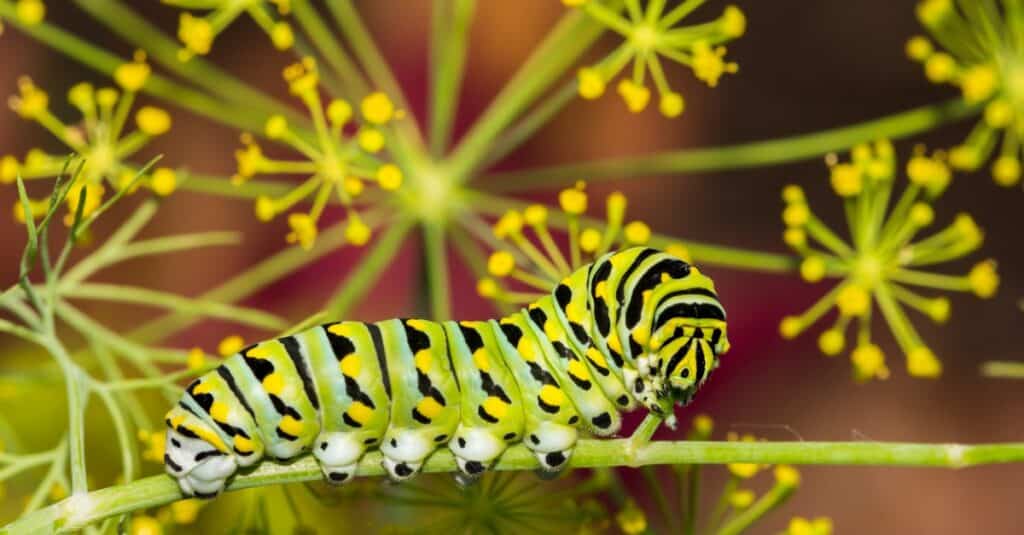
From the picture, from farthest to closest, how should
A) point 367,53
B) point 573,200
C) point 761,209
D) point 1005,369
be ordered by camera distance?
point 761,209 → point 1005,369 → point 367,53 → point 573,200

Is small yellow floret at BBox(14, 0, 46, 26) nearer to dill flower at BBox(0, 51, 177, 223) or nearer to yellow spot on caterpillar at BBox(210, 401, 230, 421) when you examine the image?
dill flower at BBox(0, 51, 177, 223)

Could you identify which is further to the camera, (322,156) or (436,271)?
(436,271)

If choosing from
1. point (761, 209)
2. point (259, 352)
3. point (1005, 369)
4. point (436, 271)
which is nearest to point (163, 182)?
point (436, 271)

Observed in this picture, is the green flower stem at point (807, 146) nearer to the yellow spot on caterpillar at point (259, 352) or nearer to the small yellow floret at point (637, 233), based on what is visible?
the small yellow floret at point (637, 233)

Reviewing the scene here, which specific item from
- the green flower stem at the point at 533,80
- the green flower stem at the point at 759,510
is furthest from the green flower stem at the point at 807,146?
the green flower stem at the point at 759,510

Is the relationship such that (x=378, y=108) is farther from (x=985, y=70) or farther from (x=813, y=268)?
(x=985, y=70)

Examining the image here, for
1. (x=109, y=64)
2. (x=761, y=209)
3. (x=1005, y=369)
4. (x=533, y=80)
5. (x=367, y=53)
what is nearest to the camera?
(x=109, y=64)

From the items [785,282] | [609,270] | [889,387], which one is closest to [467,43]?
[785,282]
